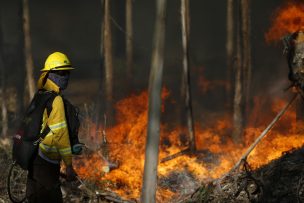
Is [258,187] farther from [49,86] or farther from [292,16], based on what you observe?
[292,16]

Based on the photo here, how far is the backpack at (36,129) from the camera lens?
5254 millimetres

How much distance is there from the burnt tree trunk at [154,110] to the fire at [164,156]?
2.91m

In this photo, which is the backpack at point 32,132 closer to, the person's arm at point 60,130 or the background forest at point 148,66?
the person's arm at point 60,130

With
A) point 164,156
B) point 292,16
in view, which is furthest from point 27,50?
point 292,16

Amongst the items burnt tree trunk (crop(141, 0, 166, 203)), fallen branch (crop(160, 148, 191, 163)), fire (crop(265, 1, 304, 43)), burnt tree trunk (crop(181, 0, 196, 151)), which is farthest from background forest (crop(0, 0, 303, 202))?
burnt tree trunk (crop(141, 0, 166, 203))

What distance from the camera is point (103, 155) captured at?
1173cm

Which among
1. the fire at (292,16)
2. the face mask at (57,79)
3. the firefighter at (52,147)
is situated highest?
the fire at (292,16)

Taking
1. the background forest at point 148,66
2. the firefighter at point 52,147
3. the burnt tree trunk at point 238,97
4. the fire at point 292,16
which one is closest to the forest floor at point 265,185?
the firefighter at point 52,147

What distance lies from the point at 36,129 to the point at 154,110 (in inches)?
68.7

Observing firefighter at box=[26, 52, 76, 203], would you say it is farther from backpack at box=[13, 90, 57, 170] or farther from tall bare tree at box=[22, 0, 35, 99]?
tall bare tree at box=[22, 0, 35, 99]

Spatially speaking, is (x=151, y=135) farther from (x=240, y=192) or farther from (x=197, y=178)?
(x=197, y=178)

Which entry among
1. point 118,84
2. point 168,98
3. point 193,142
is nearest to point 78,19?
point 118,84

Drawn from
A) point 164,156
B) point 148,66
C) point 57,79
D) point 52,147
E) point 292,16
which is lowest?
point 164,156

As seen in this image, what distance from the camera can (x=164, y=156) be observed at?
14.1 metres
